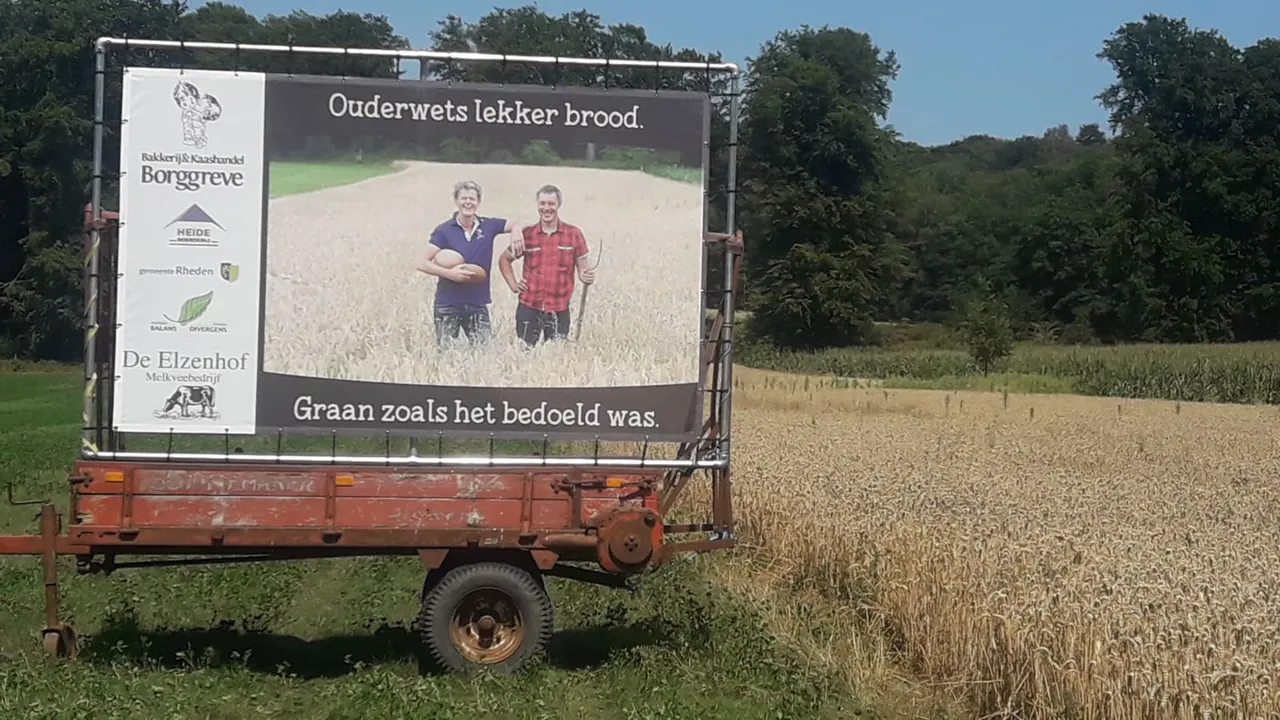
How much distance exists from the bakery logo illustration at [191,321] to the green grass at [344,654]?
6.62 ft

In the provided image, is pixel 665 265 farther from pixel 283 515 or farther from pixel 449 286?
pixel 283 515

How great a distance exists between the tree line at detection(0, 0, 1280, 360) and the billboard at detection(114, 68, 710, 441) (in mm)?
51055

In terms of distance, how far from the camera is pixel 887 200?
3533 inches

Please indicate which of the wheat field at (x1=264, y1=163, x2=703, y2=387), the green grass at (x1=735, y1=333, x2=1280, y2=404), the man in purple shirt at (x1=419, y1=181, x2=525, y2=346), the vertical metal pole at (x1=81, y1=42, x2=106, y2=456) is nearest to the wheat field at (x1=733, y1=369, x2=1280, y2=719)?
the wheat field at (x1=264, y1=163, x2=703, y2=387)

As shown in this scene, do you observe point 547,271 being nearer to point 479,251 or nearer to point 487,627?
point 479,251

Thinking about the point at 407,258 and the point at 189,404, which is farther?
the point at 407,258

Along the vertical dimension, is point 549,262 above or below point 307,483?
above

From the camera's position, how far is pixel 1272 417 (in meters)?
30.2

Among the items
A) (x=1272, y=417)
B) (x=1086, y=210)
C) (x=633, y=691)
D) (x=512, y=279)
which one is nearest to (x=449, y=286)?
(x=512, y=279)

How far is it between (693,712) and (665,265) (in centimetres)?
273

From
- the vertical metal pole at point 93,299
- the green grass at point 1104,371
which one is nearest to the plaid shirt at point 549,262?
the vertical metal pole at point 93,299

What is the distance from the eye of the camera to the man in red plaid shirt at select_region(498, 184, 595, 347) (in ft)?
28.5

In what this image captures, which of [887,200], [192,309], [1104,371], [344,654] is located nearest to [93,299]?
[192,309]

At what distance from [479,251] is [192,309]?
1.74m
